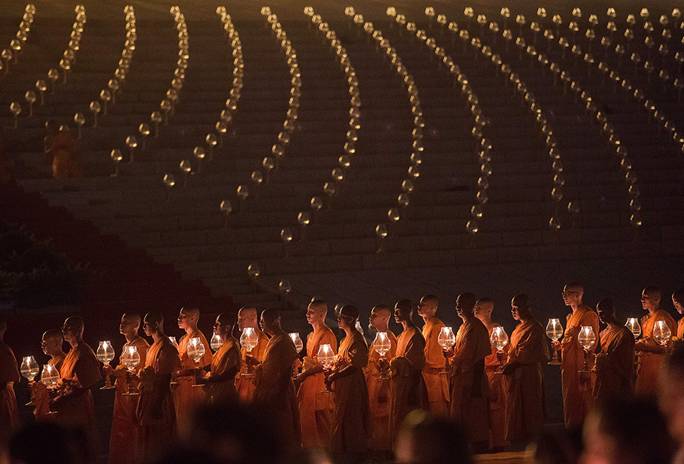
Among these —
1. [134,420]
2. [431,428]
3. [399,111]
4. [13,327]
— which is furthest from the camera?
[399,111]

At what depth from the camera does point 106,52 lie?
75.2ft

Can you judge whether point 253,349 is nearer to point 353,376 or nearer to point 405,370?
point 353,376

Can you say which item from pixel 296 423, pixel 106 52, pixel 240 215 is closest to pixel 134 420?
pixel 296 423

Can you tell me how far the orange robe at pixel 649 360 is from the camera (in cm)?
1287

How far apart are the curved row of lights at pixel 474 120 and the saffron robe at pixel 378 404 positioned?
20.8 feet

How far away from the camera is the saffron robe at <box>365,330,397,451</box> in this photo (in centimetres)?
1248

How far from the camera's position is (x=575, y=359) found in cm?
1309

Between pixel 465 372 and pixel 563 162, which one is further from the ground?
pixel 563 162

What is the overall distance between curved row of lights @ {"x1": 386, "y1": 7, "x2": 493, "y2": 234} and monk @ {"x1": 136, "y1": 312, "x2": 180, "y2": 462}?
7540 mm

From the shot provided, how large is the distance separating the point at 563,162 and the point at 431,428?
16876 millimetres

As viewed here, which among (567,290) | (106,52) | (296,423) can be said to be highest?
(106,52)

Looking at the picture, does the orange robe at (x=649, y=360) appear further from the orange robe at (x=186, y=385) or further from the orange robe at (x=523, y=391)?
the orange robe at (x=186, y=385)

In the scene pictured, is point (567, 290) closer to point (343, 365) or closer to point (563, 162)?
point (343, 365)

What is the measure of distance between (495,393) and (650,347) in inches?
55.7
